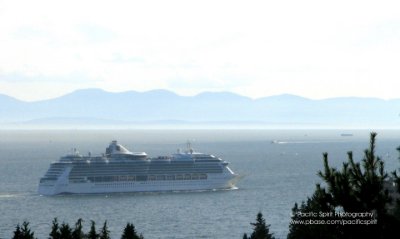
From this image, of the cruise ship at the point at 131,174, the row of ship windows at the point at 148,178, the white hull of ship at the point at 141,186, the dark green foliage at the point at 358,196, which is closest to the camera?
the dark green foliage at the point at 358,196

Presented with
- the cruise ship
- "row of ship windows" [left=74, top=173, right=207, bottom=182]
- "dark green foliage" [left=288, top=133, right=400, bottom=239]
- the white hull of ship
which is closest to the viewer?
"dark green foliage" [left=288, top=133, right=400, bottom=239]

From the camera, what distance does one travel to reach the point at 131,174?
96562 millimetres

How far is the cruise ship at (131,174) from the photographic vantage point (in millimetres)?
92500

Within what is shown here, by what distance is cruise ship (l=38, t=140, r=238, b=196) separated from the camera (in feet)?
303

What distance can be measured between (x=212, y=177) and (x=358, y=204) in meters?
86.8

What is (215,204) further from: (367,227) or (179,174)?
(367,227)

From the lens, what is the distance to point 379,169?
13047 millimetres

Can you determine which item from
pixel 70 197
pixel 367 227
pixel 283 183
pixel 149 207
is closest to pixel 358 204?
pixel 367 227

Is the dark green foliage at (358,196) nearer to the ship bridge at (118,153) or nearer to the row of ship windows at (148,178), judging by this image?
the row of ship windows at (148,178)

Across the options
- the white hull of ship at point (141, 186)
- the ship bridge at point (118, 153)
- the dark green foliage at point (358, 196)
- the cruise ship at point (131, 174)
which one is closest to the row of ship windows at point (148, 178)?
the cruise ship at point (131, 174)

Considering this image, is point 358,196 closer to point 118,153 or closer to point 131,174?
point 131,174

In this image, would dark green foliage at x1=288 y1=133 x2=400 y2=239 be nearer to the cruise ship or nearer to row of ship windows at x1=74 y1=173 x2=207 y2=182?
the cruise ship

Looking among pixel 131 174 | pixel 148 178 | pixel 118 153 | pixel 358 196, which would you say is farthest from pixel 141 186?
pixel 358 196

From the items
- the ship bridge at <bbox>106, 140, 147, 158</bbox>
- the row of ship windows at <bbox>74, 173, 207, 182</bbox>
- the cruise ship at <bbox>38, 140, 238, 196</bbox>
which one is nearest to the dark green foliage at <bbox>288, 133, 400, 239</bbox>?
the cruise ship at <bbox>38, 140, 238, 196</bbox>
